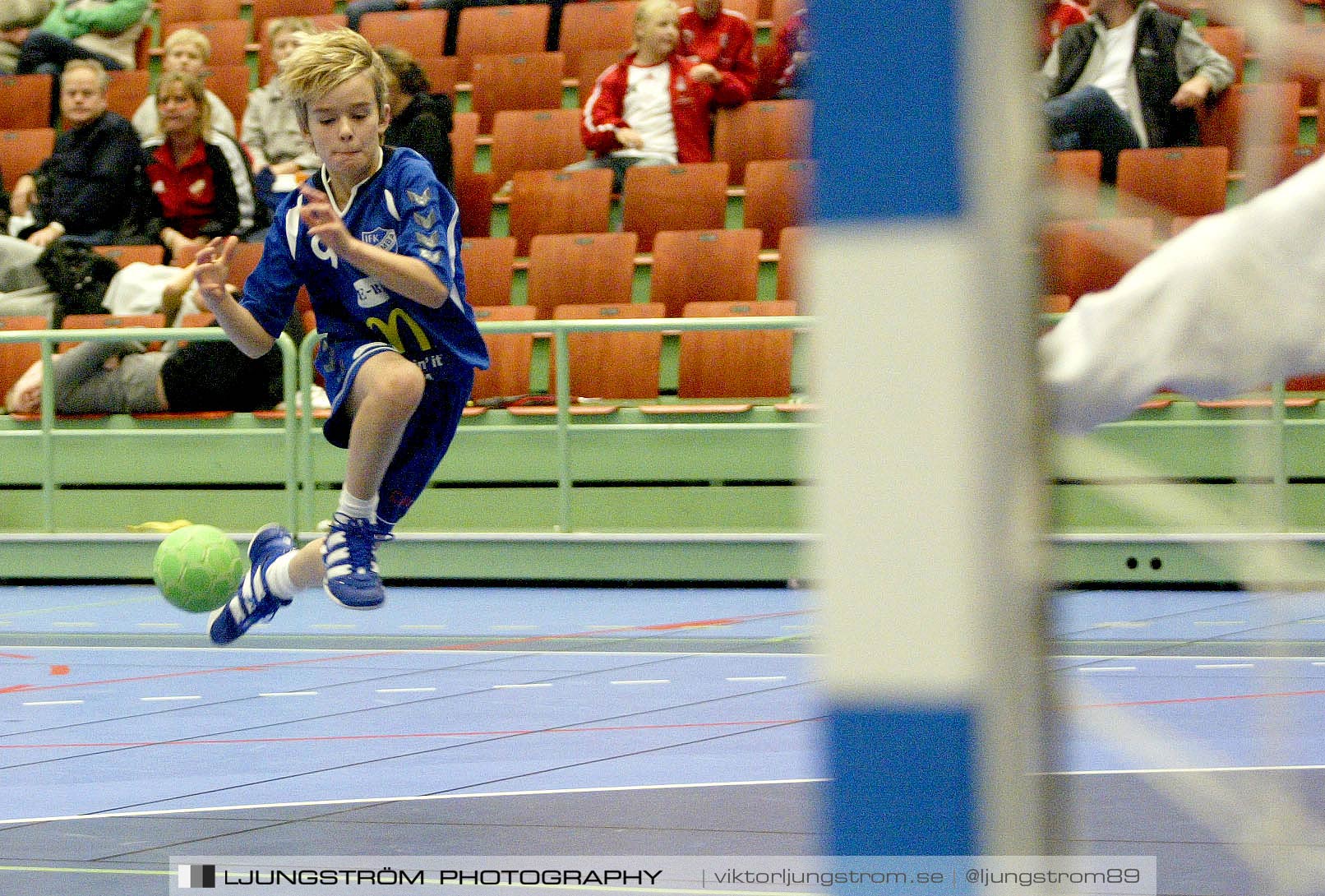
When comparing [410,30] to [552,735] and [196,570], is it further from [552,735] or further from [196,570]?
[552,735]

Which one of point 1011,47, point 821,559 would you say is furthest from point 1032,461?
point 1011,47

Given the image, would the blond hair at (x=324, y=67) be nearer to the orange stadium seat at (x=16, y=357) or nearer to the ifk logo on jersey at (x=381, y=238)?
the ifk logo on jersey at (x=381, y=238)

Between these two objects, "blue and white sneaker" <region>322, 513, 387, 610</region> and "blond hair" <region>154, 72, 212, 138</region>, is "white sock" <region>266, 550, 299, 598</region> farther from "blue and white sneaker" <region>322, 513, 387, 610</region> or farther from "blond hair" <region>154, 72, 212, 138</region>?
"blond hair" <region>154, 72, 212, 138</region>

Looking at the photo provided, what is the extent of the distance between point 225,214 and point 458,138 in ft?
4.23

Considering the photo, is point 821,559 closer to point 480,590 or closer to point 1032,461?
point 1032,461

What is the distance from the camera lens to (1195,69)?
7625mm

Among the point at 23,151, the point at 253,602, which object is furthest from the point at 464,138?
the point at 253,602

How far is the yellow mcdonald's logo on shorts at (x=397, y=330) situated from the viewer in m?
3.89

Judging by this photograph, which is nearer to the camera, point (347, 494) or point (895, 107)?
point (895, 107)

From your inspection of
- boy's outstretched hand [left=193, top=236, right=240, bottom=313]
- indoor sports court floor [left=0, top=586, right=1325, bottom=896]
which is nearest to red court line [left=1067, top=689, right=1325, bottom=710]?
indoor sports court floor [left=0, top=586, right=1325, bottom=896]

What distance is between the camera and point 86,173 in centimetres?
883

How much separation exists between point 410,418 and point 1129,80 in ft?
15.9

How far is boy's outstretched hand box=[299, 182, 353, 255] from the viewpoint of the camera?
3426 millimetres

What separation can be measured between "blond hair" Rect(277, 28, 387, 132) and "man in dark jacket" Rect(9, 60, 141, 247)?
5.39 metres
